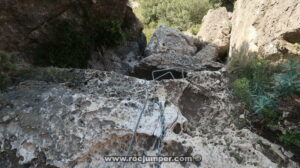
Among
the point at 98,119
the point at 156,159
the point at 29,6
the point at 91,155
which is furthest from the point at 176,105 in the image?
the point at 29,6

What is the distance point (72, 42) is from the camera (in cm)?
396

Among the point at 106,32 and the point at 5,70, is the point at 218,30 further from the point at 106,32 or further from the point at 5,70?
the point at 5,70

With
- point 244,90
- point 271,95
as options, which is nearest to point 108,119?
point 244,90

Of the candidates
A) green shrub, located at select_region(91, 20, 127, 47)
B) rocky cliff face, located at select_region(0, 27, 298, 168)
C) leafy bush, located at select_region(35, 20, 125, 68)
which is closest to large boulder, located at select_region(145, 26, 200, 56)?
green shrub, located at select_region(91, 20, 127, 47)

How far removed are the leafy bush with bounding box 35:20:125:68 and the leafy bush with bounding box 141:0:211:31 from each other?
270 inches

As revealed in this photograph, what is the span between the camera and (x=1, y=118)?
224 centimetres

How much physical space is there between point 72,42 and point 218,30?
17.2 feet

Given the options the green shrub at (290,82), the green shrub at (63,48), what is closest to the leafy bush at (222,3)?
the green shrub at (63,48)

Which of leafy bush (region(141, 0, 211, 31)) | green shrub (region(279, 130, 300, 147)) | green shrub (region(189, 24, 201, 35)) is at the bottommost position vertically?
green shrub (region(279, 130, 300, 147))

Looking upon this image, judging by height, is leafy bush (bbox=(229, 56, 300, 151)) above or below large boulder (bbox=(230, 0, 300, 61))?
below

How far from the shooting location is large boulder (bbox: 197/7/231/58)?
7.13m

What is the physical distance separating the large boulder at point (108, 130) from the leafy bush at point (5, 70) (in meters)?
0.15

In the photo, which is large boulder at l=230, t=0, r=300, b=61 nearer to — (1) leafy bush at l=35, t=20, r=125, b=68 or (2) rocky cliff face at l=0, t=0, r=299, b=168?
(2) rocky cliff face at l=0, t=0, r=299, b=168

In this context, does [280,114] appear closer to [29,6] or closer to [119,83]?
[119,83]
